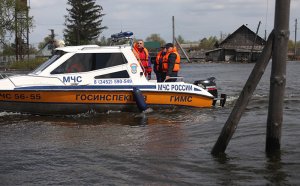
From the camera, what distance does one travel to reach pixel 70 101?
41.1 feet

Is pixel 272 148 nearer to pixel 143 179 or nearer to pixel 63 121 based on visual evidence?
pixel 143 179

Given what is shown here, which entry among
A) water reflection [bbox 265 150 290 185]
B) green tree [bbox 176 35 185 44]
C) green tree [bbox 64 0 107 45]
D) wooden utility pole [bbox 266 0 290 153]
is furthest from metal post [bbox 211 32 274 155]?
green tree [bbox 176 35 185 44]

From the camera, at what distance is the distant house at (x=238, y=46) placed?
277 ft

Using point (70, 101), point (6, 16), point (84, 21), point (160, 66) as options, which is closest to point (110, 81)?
point (70, 101)

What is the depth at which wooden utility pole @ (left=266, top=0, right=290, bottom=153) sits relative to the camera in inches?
277

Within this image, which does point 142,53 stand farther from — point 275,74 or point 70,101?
Answer: point 275,74

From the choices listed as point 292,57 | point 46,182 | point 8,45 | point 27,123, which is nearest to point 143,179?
point 46,182

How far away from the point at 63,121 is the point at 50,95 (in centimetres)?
80

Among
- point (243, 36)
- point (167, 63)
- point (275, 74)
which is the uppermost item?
point (243, 36)

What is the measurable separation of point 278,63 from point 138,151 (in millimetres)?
2934

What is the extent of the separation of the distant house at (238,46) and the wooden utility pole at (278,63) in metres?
76.5

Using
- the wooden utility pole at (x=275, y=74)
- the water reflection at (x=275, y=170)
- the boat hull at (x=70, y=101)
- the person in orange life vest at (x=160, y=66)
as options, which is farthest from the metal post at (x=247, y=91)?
the person in orange life vest at (x=160, y=66)

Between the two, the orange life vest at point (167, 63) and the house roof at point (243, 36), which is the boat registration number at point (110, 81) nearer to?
the orange life vest at point (167, 63)

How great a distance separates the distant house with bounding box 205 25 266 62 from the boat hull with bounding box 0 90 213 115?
71.8m
